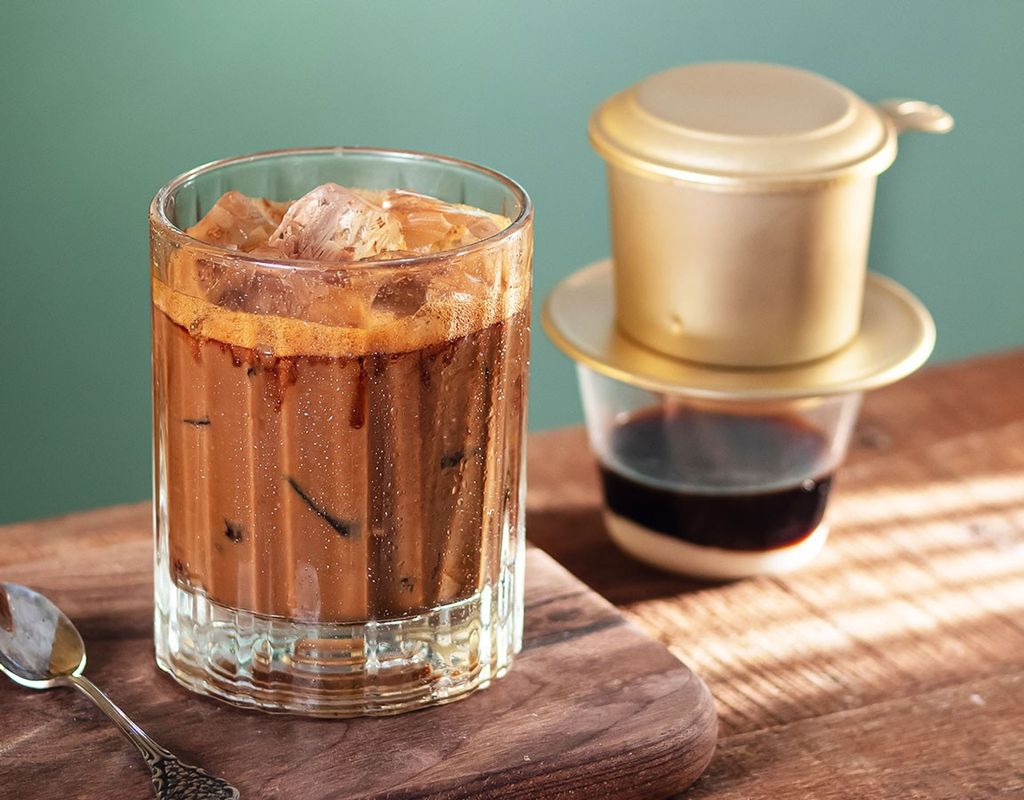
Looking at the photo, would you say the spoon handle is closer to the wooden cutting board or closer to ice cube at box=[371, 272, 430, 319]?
the wooden cutting board

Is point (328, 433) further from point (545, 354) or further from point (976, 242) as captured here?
point (976, 242)

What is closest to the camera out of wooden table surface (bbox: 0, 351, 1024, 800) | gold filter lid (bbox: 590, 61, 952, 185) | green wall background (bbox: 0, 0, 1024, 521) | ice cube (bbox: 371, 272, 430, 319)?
ice cube (bbox: 371, 272, 430, 319)

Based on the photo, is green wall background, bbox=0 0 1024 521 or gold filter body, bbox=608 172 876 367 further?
green wall background, bbox=0 0 1024 521

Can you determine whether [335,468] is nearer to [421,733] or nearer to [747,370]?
[421,733]

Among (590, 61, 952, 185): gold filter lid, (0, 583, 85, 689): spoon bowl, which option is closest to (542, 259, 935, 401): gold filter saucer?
(590, 61, 952, 185): gold filter lid

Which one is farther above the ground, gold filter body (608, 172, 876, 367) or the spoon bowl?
gold filter body (608, 172, 876, 367)

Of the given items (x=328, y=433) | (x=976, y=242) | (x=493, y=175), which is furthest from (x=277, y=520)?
(x=976, y=242)

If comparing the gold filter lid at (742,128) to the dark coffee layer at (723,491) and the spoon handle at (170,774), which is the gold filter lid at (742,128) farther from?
the spoon handle at (170,774)

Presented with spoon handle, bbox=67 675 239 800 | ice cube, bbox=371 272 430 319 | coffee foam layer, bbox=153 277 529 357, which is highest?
ice cube, bbox=371 272 430 319
